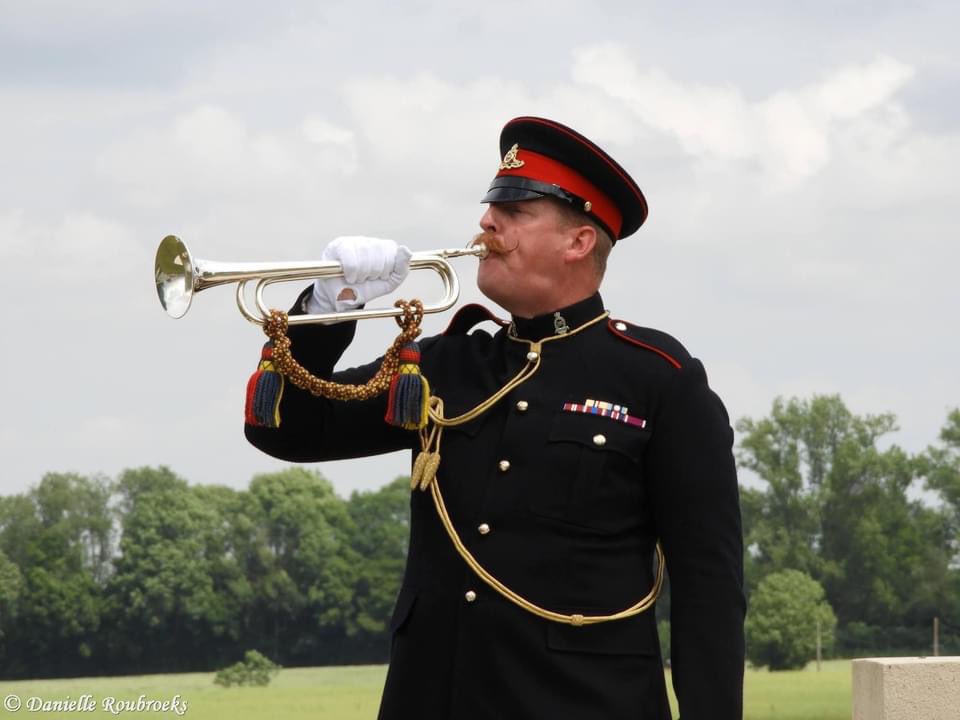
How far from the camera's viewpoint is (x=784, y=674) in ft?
134

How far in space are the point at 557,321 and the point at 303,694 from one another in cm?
2946

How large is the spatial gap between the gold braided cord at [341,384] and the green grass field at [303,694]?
2333 centimetres

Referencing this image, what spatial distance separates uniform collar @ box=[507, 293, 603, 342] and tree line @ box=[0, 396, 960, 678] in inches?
884

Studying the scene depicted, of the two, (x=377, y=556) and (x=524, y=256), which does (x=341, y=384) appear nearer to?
(x=524, y=256)

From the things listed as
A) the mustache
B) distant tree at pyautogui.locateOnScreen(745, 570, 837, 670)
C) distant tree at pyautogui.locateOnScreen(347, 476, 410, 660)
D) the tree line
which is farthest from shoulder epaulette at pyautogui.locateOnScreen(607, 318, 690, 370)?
distant tree at pyautogui.locateOnScreen(745, 570, 837, 670)

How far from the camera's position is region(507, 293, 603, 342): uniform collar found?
4.75 m

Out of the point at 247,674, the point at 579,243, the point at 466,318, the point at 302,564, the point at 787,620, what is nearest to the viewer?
the point at 579,243

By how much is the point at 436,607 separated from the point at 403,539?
38.5 metres

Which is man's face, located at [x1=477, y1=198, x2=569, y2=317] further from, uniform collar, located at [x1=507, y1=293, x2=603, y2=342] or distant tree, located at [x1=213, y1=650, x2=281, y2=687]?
distant tree, located at [x1=213, y1=650, x2=281, y2=687]

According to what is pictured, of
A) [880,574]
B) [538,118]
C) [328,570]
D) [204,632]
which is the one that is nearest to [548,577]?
[538,118]

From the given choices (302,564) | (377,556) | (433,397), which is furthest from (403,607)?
(377,556)

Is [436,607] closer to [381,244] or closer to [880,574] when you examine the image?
[381,244]

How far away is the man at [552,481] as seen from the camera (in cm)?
434

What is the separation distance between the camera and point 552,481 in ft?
14.6
